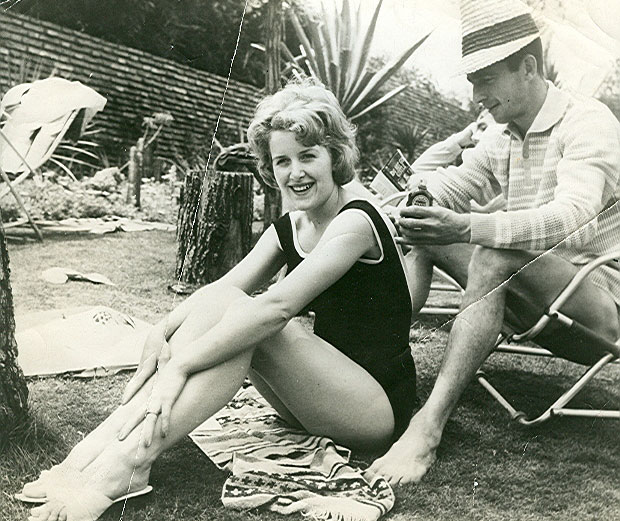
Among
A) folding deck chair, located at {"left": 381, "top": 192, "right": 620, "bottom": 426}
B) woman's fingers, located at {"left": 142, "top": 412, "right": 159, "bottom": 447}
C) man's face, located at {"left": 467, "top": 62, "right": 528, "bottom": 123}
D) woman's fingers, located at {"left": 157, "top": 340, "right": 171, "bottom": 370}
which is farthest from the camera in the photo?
folding deck chair, located at {"left": 381, "top": 192, "right": 620, "bottom": 426}

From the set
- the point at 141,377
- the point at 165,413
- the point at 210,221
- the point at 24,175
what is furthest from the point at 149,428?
the point at 24,175

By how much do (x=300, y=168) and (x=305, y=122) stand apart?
13 cm

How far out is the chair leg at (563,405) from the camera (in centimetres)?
224

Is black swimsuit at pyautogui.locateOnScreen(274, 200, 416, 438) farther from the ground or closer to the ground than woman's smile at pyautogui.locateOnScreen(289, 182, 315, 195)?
closer to the ground

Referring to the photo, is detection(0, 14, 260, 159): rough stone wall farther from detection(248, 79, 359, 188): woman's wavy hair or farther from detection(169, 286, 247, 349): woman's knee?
detection(169, 286, 247, 349): woman's knee

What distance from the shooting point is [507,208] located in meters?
2.19

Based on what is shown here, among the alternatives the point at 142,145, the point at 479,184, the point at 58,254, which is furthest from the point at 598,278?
the point at 58,254

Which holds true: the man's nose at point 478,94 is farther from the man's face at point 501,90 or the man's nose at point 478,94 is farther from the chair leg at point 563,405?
the chair leg at point 563,405

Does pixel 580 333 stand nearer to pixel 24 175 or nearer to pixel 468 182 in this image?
pixel 468 182

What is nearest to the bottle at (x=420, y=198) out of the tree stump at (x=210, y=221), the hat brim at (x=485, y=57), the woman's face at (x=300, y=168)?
the woman's face at (x=300, y=168)

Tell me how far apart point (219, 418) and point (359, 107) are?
0.99 m

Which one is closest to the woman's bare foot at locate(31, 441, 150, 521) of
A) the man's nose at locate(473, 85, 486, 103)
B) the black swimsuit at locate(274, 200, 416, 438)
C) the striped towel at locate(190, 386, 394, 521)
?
the striped towel at locate(190, 386, 394, 521)

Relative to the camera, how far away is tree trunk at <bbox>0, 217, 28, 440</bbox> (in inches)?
83.7

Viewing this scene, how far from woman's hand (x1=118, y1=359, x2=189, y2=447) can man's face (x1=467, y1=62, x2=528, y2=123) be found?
115cm
